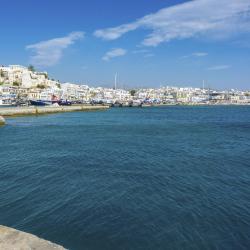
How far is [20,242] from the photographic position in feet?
29.5

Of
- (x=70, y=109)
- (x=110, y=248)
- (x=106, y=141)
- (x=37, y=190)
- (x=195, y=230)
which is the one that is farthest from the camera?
(x=70, y=109)

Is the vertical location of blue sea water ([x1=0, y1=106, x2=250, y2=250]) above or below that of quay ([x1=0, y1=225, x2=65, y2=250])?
below

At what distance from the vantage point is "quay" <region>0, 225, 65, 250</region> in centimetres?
879

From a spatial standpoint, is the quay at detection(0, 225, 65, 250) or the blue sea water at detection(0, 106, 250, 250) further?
the blue sea water at detection(0, 106, 250, 250)

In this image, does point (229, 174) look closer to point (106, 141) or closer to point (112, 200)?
point (112, 200)

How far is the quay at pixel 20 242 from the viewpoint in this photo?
28.8ft

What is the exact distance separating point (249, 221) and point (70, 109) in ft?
297

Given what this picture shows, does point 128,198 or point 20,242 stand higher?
point 20,242

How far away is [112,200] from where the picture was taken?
16.5 metres

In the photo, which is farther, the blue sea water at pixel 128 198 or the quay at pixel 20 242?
the blue sea water at pixel 128 198

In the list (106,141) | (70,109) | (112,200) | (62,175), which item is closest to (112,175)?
(62,175)

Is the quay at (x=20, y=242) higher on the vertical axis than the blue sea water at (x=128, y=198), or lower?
higher

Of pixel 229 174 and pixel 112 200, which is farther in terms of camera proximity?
pixel 229 174

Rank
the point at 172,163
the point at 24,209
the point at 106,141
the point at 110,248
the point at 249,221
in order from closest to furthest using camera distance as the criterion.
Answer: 1. the point at 110,248
2. the point at 249,221
3. the point at 24,209
4. the point at 172,163
5. the point at 106,141
